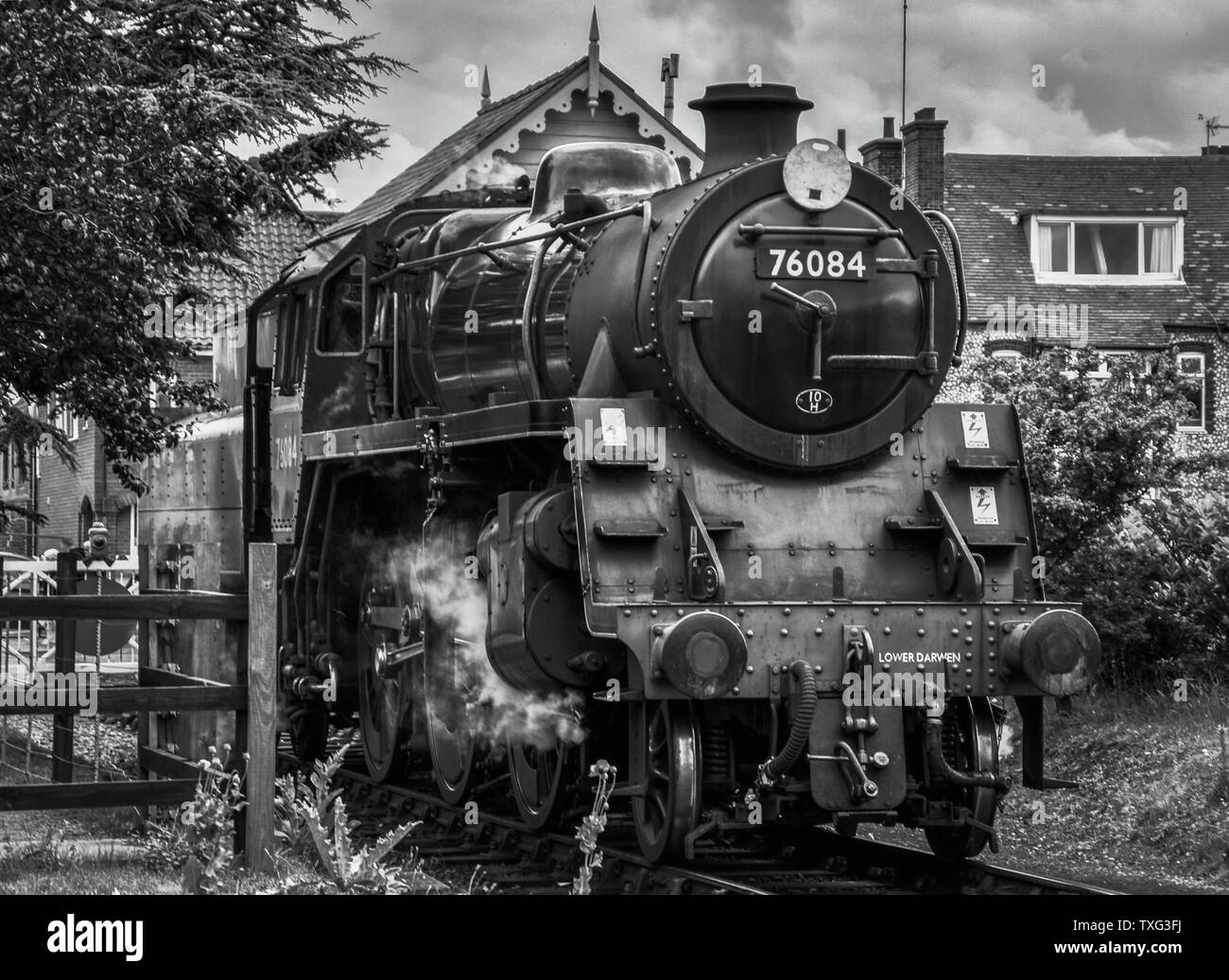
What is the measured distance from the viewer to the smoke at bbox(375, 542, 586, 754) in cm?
882

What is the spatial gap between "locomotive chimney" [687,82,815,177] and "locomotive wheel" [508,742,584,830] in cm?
299

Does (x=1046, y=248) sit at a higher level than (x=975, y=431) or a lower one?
higher

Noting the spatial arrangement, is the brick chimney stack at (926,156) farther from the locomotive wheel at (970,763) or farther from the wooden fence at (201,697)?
the wooden fence at (201,697)

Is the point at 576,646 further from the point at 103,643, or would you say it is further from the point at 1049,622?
the point at 103,643

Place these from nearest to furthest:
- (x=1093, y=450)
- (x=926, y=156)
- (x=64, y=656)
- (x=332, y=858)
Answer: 1. (x=332, y=858)
2. (x=64, y=656)
3. (x=1093, y=450)
4. (x=926, y=156)

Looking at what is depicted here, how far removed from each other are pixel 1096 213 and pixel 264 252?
46.5 ft

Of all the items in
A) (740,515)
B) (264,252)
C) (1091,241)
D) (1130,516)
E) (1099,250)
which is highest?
(1091,241)

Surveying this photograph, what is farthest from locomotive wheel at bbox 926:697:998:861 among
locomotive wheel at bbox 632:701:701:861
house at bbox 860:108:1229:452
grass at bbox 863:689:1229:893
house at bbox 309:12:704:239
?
house at bbox 860:108:1229:452

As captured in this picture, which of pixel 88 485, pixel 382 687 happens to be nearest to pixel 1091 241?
pixel 88 485

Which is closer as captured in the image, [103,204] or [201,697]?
[201,697]

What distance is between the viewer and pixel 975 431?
884 cm

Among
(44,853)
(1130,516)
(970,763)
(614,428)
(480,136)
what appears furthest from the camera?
(480,136)

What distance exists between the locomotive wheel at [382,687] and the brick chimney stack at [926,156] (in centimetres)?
2124

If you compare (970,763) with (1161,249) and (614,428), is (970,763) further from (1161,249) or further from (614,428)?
(1161,249)
